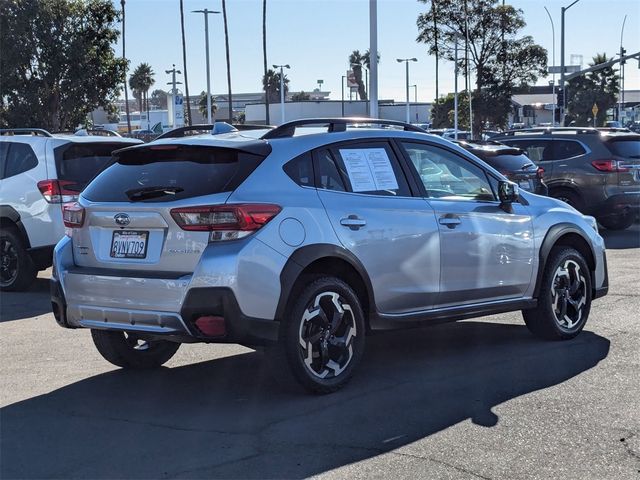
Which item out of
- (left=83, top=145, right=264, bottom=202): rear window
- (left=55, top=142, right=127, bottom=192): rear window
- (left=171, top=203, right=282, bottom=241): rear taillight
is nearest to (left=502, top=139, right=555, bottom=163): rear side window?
(left=55, top=142, right=127, bottom=192): rear window

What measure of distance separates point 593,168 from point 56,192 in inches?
371

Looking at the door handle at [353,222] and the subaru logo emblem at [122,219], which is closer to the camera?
the subaru logo emblem at [122,219]

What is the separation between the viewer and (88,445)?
512 cm

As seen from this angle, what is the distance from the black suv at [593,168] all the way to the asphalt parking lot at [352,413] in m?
8.30

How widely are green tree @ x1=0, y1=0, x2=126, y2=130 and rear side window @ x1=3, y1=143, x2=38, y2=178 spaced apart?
66.8ft

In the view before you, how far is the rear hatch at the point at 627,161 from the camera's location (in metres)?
15.8

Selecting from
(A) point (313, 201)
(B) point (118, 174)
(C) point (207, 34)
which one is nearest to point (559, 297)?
(A) point (313, 201)

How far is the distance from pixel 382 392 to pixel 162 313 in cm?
153

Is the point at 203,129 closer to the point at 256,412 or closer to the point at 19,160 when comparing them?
the point at 19,160

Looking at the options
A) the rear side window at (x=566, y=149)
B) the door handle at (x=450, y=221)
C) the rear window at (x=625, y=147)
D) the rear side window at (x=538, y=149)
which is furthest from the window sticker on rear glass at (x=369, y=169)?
the rear side window at (x=538, y=149)

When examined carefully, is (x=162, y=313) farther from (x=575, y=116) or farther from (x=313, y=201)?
(x=575, y=116)

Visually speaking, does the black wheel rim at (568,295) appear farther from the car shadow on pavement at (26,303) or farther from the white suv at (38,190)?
the white suv at (38,190)

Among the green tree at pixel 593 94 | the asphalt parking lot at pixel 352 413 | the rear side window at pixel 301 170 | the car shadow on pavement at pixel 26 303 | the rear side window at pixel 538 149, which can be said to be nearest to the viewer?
the asphalt parking lot at pixel 352 413

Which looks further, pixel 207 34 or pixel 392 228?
pixel 207 34
